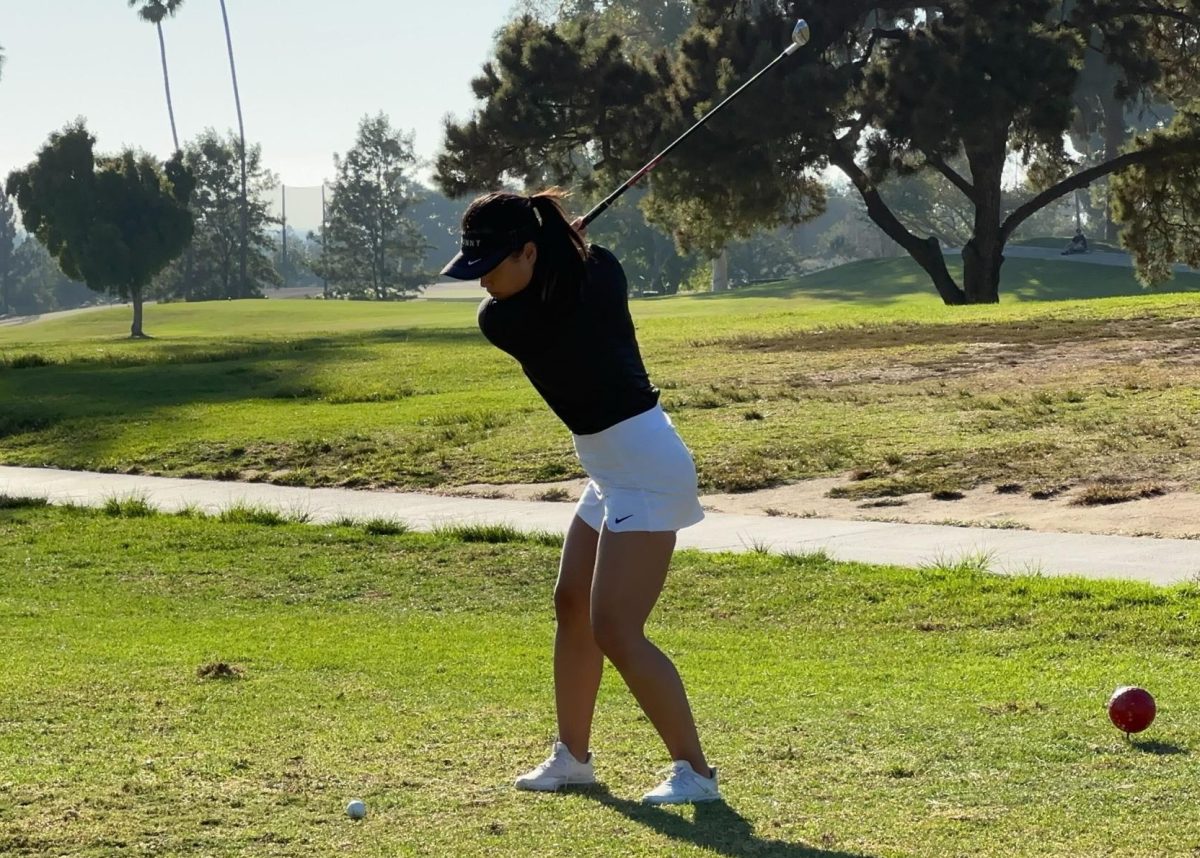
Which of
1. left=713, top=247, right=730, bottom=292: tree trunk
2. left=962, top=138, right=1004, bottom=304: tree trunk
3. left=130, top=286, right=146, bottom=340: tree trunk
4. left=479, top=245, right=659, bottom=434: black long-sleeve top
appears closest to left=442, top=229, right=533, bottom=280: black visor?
left=479, top=245, right=659, bottom=434: black long-sleeve top

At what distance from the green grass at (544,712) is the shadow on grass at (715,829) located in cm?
1

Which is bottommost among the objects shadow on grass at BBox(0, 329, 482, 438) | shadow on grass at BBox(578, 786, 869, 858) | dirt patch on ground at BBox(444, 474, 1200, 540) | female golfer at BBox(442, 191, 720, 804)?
dirt patch on ground at BBox(444, 474, 1200, 540)

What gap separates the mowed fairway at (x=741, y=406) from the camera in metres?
15.7

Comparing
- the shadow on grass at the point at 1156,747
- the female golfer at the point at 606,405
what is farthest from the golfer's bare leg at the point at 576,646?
the shadow on grass at the point at 1156,747

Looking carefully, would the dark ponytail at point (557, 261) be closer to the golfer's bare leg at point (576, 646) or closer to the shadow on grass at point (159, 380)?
the golfer's bare leg at point (576, 646)

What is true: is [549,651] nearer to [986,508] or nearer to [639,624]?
[639,624]

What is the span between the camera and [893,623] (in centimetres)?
952

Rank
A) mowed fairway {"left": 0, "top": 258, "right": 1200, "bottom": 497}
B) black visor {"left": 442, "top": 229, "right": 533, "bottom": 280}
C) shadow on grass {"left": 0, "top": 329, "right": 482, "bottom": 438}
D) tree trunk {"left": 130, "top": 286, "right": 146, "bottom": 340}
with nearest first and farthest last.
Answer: black visor {"left": 442, "top": 229, "right": 533, "bottom": 280} < mowed fairway {"left": 0, "top": 258, "right": 1200, "bottom": 497} < shadow on grass {"left": 0, "top": 329, "right": 482, "bottom": 438} < tree trunk {"left": 130, "top": 286, "right": 146, "bottom": 340}

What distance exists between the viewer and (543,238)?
5.18 meters

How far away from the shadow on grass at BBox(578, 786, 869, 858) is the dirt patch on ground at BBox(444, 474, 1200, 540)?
729 cm

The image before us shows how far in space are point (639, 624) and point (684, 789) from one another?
0.50 m

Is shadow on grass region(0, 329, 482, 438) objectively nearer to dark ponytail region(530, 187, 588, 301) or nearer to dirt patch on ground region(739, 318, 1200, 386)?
dirt patch on ground region(739, 318, 1200, 386)

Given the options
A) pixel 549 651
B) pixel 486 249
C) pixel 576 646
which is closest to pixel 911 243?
pixel 549 651

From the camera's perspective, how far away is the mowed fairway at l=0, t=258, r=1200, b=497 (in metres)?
15.7
